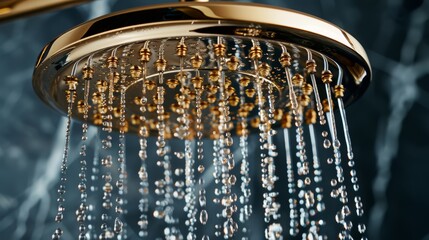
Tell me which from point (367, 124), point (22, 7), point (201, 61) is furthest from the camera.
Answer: point (367, 124)

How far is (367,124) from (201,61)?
802 millimetres

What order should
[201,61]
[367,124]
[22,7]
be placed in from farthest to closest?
[367,124], [201,61], [22,7]

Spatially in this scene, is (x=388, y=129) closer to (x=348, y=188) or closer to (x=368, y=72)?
(x=348, y=188)

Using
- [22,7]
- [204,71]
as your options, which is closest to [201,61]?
[204,71]

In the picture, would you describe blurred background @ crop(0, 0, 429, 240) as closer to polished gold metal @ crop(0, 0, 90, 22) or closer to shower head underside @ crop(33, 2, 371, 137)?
shower head underside @ crop(33, 2, 371, 137)

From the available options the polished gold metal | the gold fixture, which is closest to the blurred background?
the gold fixture

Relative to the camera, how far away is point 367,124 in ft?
4.06

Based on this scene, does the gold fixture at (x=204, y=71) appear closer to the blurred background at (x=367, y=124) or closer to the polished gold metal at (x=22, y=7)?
the polished gold metal at (x=22, y=7)

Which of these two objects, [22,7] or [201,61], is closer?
[22,7]

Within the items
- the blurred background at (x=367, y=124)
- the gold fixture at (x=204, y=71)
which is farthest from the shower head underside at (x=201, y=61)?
the blurred background at (x=367, y=124)

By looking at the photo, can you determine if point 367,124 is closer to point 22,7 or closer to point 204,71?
point 204,71

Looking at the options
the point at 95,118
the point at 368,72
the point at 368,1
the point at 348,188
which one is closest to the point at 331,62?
the point at 368,72

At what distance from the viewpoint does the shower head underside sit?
1.36 feet

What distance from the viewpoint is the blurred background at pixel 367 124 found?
1.19 metres
